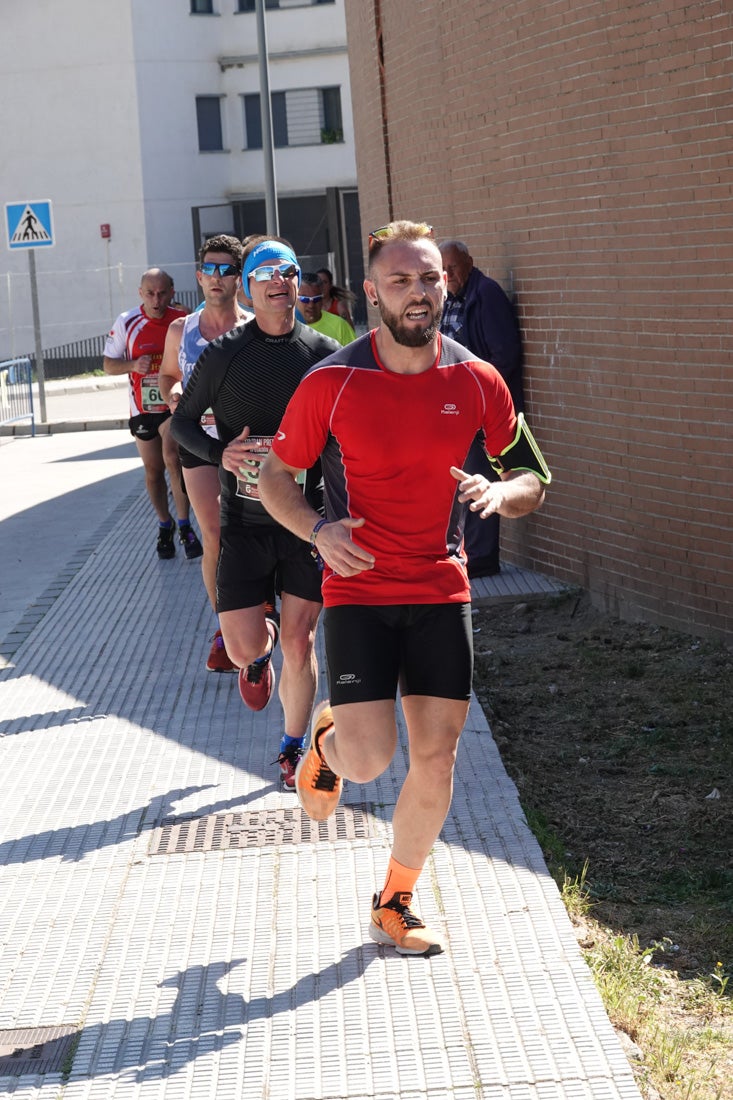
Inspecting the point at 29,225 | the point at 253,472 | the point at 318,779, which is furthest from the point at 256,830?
the point at 29,225

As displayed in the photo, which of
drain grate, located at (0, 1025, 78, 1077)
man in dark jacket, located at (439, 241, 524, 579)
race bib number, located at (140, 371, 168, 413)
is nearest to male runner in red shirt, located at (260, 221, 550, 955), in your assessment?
drain grate, located at (0, 1025, 78, 1077)

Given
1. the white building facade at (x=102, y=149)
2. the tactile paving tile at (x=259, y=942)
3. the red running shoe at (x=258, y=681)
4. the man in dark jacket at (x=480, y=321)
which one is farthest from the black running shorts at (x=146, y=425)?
the white building facade at (x=102, y=149)

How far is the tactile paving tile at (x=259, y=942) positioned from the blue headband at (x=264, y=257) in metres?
2.10

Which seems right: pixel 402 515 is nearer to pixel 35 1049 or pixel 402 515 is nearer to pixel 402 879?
pixel 402 879

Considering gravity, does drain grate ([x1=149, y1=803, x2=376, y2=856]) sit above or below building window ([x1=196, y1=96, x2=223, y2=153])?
below

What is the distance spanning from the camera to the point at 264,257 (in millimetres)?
6348

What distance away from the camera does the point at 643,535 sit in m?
8.92

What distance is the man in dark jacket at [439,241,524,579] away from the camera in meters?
10.2

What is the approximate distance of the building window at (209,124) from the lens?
4794cm

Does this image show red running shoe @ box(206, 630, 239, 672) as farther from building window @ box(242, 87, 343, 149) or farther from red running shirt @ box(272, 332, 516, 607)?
building window @ box(242, 87, 343, 149)

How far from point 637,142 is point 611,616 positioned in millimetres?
2754

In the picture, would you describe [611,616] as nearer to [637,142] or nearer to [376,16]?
[637,142]

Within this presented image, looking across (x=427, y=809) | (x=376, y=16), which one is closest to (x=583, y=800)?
(x=427, y=809)

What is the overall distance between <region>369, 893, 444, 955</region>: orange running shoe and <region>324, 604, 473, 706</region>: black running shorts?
64 centimetres
